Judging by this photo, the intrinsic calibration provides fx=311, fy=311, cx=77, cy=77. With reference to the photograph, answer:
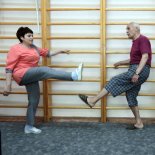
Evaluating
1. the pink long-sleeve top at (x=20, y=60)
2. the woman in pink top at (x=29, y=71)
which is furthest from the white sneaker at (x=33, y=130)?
the pink long-sleeve top at (x=20, y=60)

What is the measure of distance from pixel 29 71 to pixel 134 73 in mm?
1314

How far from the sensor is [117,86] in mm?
4012

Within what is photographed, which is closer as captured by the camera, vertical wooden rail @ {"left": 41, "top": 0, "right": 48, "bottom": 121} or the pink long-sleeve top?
the pink long-sleeve top

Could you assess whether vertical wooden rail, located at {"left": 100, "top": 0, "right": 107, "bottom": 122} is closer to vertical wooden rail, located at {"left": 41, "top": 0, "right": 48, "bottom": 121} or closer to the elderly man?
the elderly man

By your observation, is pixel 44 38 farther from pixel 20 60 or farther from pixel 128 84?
pixel 128 84

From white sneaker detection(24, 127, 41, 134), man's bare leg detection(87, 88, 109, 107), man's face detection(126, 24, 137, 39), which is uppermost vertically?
man's face detection(126, 24, 137, 39)

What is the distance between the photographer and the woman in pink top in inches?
149

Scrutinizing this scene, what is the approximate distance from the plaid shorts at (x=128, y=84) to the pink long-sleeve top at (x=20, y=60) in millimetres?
1028

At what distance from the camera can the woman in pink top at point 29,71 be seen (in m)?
3.79

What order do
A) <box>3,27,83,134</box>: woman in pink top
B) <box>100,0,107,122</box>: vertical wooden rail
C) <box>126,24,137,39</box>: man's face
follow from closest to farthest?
<box>3,27,83,134</box>: woman in pink top → <box>126,24,137,39</box>: man's face → <box>100,0,107,122</box>: vertical wooden rail

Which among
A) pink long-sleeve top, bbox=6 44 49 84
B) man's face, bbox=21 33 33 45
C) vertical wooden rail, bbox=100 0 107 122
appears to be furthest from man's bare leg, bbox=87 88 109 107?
man's face, bbox=21 33 33 45

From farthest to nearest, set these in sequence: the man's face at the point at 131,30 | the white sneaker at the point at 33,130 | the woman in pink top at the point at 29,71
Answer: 1. the white sneaker at the point at 33,130
2. the man's face at the point at 131,30
3. the woman in pink top at the point at 29,71

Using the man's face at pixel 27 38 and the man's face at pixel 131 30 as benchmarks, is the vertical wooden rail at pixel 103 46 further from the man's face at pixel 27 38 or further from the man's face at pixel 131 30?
the man's face at pixel 27 38

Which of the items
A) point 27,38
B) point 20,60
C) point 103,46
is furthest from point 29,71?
point 103,46
